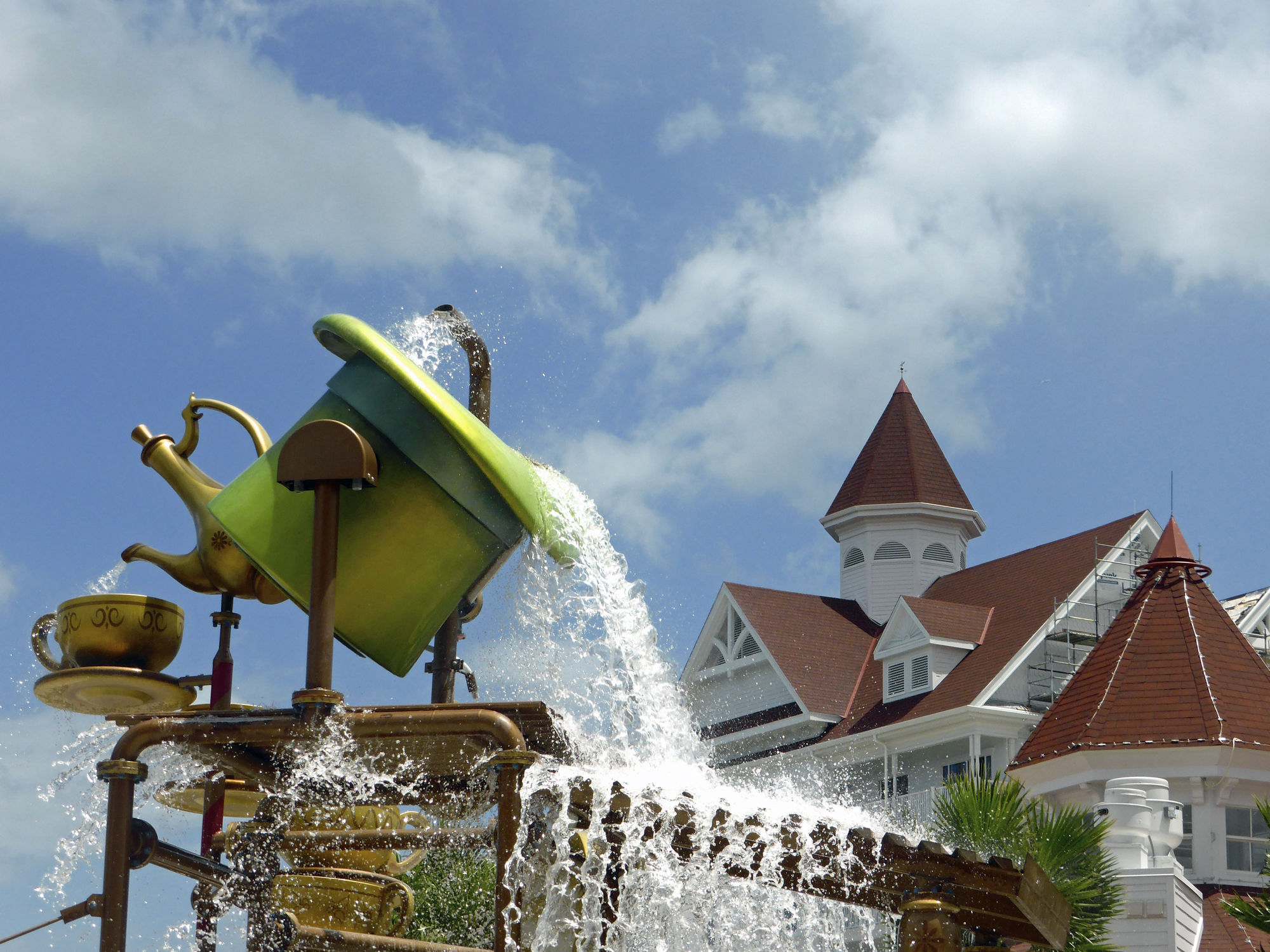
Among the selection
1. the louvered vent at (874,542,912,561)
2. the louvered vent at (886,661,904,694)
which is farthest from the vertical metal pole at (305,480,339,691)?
the louvered vent at (874,542,912,561)

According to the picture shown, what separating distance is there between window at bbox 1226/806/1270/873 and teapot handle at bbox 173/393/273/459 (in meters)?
17.2

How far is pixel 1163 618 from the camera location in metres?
23.5

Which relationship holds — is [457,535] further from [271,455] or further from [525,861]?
[525,861]

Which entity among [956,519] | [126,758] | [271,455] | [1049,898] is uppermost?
[956,519]

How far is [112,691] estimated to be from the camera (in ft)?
23.9

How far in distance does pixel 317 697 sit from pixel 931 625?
25.4 meters

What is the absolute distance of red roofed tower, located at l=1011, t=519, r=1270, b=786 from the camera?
21.5 meters

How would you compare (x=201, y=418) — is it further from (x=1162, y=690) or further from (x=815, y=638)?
(x=815, y=638)

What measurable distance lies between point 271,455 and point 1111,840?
14107 millimetres

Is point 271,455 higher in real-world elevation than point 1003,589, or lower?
lower

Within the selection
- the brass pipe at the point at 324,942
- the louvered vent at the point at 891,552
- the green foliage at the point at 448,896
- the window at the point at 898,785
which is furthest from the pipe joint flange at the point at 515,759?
the louvered vent at the point at 891,552

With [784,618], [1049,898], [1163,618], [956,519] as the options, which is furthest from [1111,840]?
[956,519]

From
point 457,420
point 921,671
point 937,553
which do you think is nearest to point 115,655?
point 457,420

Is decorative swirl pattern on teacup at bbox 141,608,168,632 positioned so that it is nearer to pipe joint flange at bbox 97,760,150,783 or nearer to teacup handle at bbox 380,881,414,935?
pipe joint flange at bbox 97,760,150,783
